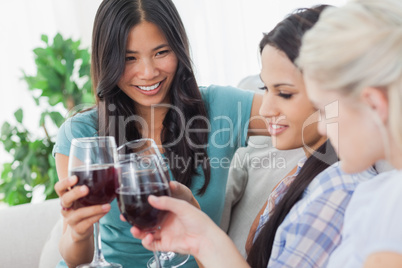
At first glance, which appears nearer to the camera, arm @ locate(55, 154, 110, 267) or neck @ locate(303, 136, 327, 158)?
arm @ locate(55, 154, 110, 267)

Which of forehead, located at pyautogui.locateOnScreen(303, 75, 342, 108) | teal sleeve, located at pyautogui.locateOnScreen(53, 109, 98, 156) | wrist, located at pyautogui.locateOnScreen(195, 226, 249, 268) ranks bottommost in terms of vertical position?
wrist, located at pyautogui.locateOnScreen(195, 226, 249, 268)

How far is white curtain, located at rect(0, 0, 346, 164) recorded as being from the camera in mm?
3723

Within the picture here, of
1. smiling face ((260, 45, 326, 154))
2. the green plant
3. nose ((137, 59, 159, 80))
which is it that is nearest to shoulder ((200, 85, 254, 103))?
nose ((137, 59, 159, 80))

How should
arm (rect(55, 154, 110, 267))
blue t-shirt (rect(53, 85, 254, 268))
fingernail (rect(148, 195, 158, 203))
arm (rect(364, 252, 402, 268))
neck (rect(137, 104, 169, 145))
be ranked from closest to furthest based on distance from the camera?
arm (rect(364, 252, 402, 268)) < fingernail (rect(148, 195, 158, 203)) < arm (rect(55, 154, 110, 267)) < blue t-shirt (rect(53, 85, 254, 268)) < neck (rect(137, 104, 169, 145))

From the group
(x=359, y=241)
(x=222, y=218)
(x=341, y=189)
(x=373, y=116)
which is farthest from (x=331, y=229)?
(x=222, y=218)

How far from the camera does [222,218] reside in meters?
2.19

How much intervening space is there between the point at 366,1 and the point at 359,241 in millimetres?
500

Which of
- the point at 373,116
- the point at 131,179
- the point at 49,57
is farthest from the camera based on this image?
the point at 49,57

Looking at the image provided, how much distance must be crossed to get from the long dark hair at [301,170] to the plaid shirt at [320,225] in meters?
0.16

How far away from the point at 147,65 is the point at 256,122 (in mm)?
545

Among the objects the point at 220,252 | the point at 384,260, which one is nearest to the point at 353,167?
the point at 384,260

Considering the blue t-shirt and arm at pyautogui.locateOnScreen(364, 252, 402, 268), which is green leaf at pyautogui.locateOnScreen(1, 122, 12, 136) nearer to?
the blue t-shirt

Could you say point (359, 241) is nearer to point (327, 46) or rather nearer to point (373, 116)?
point (373, 116)

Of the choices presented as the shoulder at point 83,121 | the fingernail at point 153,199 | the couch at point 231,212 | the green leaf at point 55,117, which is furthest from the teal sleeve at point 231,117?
the green leaf at point 55,117
